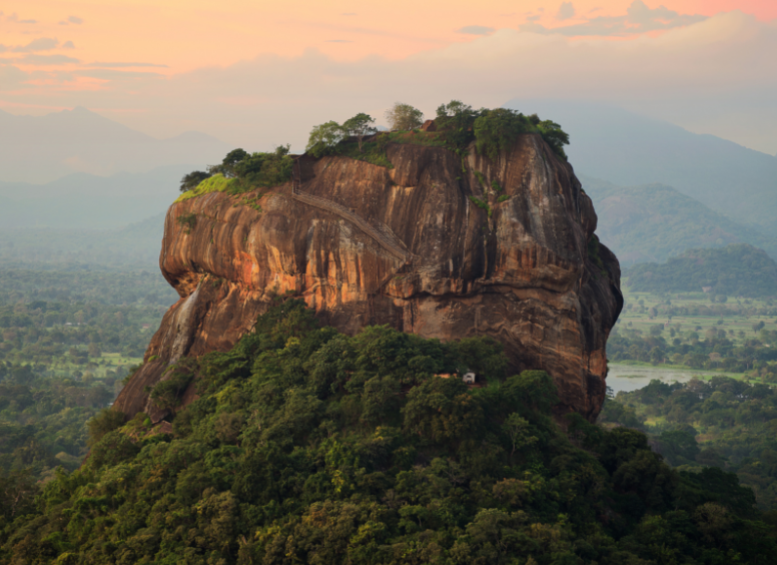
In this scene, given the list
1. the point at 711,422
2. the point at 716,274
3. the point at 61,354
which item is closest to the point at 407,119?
the point at 711,422

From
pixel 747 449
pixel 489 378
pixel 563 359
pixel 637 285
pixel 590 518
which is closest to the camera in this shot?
pixel 590 518

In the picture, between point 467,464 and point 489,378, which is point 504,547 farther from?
point 489,378

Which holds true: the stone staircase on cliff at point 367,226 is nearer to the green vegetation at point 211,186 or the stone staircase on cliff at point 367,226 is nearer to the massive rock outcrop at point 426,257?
the massive rock outcrop at point 426,257

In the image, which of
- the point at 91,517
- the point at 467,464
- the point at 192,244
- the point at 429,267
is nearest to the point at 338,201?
the point at 429,267

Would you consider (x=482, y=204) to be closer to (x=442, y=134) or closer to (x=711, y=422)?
(x=442, y=134)

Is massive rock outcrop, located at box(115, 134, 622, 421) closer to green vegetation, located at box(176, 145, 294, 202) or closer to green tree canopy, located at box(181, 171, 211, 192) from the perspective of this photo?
green vegetation, located at box(176, 145, 294, 202)
